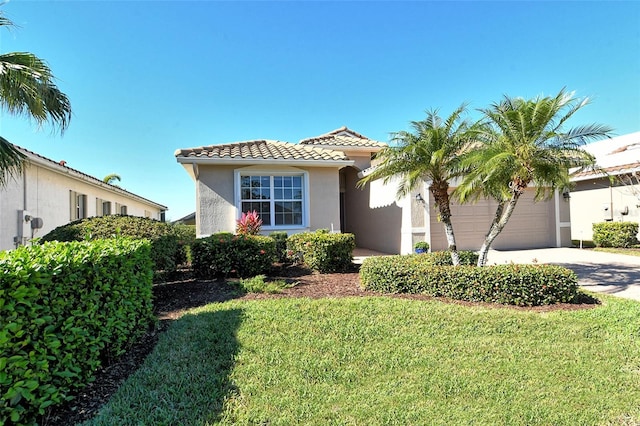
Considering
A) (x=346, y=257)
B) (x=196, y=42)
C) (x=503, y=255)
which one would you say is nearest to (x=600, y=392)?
(x=346, y=257)

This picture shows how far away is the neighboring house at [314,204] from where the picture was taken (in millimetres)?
12070

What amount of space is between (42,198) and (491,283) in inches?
564

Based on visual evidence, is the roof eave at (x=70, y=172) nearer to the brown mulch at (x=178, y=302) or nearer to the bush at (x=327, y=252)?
the brown mulch at (x=178, y=302)

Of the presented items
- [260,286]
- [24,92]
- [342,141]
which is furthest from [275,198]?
[24,92]

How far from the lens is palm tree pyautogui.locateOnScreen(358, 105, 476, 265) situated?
8.28 metres

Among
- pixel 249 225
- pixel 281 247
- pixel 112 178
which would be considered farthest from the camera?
pixel 112 178

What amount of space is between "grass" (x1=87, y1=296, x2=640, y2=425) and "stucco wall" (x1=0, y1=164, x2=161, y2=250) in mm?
8155

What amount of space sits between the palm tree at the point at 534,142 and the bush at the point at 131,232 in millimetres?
7416

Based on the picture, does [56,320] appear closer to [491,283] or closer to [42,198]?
[491,283]

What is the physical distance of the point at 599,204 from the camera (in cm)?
1695

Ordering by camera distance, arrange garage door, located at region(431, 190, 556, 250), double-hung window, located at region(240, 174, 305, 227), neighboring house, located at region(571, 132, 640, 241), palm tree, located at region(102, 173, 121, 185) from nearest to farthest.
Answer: double-hung window, located at region(240, 174, 305, 227), garage door, located at region(431, 190, 556, 250), neighboring house, located at region(571, 132, 640, 241), palm tree, located at region(102, 173, 121, 185)

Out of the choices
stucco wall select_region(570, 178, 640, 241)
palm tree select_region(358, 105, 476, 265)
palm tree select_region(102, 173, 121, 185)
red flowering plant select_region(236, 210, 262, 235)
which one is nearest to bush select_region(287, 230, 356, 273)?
red flowering plant select_region(236, 210, 262, 235)

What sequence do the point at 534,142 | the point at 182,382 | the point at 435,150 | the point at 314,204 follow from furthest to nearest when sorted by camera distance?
the point at 314,204, the point at 435,150, the point at 534,142, the point at 182,382

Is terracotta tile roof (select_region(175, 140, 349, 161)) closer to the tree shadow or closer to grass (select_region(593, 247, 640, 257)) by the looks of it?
the tree shadow
